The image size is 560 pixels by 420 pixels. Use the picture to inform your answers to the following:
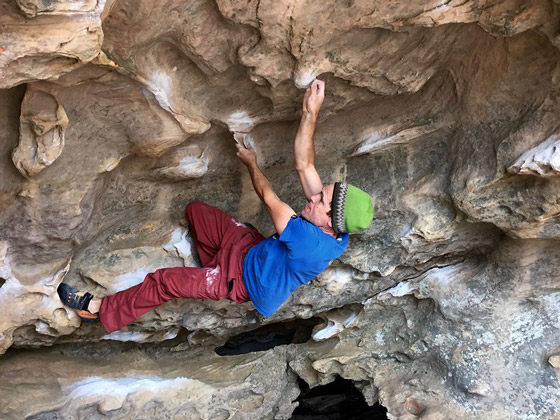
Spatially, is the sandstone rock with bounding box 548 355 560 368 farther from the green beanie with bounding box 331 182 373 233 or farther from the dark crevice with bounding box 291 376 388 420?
the dark crevice with bounding box 291 376 388 420

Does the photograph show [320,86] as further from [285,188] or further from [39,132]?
[39,132]

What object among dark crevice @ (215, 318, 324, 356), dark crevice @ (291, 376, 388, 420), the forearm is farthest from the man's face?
dark crevice @ (291, 376, 388, 420)

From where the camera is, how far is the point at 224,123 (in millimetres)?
2447


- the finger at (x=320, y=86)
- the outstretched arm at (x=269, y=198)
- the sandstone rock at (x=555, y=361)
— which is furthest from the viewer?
the sandstone rock at (x=555, y=361)

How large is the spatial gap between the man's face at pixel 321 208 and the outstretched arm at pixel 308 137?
9 cm

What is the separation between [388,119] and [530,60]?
703mm

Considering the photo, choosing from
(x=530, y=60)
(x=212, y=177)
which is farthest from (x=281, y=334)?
(x=530, y=60)

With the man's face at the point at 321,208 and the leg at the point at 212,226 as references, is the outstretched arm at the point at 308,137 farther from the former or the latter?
the leg at the point at 212,226

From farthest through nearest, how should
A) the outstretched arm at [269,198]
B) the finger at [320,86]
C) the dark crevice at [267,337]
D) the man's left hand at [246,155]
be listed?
the dark crevice at [267,337], the man's left hand at [246,155], the outstretched arm at [269,198], the finger at [320,86]

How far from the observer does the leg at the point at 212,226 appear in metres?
2.71

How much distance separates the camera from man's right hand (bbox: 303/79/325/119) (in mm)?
2170

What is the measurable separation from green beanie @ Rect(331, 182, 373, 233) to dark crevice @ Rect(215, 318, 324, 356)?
2083mm

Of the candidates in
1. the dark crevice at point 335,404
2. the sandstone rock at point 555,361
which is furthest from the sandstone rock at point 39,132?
the dark crevice at point 335,404

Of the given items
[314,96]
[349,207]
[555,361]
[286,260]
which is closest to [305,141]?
[314,96]
